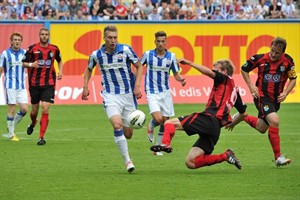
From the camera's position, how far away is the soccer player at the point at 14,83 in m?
19.4

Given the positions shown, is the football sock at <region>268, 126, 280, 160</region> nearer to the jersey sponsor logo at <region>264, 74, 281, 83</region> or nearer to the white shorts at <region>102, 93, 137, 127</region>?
the jersey sponsor logo at <region>264, 74, 281, 83</region>

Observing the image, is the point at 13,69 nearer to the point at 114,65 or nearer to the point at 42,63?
the point at 42,63

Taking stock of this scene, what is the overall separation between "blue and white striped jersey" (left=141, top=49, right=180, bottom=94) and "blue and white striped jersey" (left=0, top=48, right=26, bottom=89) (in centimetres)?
398

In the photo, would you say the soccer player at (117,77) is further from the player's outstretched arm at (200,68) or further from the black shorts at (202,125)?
the player's outstretched arm at (200,68)

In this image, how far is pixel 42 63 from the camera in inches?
725

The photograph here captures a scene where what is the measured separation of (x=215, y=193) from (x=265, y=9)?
82.2 feet

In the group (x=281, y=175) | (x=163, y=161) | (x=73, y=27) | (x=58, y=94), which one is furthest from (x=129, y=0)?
(x=281, y=175)

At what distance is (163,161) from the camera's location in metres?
15.1

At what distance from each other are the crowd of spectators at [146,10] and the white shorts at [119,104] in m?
20.3

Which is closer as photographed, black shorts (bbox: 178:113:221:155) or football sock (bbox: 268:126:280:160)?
black shorts (bbox: 178:113:221:155)

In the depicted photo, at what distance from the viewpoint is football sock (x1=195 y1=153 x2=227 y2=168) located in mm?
13016

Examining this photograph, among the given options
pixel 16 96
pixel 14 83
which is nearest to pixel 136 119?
pixel 16 96

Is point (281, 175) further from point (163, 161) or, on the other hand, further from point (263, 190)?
point (163, 161)

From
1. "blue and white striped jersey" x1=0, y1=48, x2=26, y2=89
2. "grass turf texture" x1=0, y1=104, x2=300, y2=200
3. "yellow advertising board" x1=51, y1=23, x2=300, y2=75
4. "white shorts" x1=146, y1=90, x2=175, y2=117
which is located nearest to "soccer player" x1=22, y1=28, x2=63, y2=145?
"grass turf texture" x1=0, y1=104, x2=300, y2=200
